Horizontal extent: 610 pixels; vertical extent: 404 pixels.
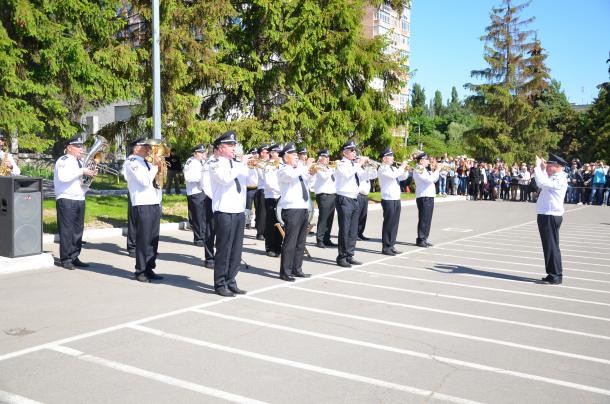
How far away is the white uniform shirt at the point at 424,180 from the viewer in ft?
44.2

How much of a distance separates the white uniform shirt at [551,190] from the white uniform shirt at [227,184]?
4.77 m

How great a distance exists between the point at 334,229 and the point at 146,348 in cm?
1063

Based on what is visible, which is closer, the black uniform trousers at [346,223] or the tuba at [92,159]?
the tuba at [92,159]

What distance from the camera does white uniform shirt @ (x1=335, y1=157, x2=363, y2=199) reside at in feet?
35.9

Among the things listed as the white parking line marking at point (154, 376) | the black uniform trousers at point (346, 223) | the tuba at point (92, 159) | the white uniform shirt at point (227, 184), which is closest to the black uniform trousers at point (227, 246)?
the white uniform shirt at point (227, 184)

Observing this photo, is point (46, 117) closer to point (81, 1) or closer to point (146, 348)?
point (81, 1)

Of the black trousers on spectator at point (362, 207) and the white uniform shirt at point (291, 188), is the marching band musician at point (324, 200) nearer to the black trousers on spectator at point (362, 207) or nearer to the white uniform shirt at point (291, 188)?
the black trousers on spectator at point (362, 207)

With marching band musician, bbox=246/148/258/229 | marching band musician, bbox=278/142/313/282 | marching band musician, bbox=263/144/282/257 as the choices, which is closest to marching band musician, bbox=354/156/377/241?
marching band musician, bbox=263/144/282/257

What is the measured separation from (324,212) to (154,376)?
26.3 feet

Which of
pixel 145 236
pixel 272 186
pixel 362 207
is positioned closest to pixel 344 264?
pixel 272 186

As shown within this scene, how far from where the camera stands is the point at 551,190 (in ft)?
31.7

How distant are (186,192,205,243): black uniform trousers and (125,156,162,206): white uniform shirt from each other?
3370mm

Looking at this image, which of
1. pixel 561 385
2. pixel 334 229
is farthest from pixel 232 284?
pixel 334 229

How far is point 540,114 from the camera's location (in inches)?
1891
